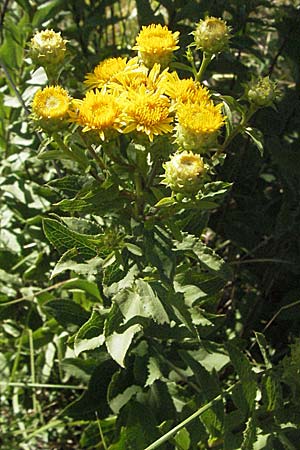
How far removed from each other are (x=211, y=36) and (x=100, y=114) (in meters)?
0.35

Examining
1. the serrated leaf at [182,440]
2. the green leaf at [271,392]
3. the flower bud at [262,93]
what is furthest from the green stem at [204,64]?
the serrated leaf at [182,440]

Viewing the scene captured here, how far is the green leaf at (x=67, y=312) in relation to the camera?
2131 millimetres

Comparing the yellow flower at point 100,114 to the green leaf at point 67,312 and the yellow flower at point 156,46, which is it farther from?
the green leaf at point 67,312

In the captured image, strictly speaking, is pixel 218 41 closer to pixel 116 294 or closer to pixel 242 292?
pixel 116 294

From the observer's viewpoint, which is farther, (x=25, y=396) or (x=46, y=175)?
(x=46, y=175)

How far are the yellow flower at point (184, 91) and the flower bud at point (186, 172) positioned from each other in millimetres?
156

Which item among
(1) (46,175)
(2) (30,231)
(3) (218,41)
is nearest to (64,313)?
(2) (30,231)

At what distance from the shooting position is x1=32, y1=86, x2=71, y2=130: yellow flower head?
1491 mm

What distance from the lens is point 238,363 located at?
1771 mm

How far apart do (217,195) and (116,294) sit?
35cm

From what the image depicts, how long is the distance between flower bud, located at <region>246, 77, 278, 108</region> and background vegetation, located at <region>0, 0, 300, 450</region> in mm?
206

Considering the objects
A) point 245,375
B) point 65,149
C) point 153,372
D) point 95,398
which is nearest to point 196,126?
point 65,149

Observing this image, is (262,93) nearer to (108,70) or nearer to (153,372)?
(108,70)

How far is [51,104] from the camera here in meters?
1.50
